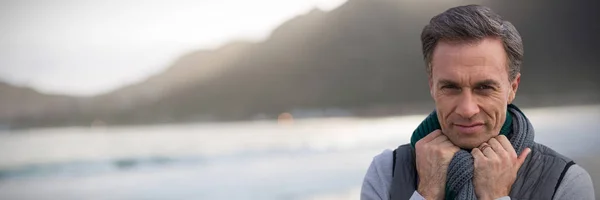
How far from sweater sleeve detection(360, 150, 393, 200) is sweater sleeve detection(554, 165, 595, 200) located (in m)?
0.24

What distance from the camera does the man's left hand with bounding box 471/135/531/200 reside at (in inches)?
33.5

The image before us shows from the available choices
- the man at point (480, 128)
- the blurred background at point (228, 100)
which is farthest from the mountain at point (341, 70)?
the man at point (480, 128)

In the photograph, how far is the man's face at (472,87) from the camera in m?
0.84

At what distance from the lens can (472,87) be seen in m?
0.85

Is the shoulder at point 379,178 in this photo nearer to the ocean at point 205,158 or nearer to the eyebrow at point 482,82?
the eyebrow at point 482,82

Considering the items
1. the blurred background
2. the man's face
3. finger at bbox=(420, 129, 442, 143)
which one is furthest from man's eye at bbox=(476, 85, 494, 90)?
the blurred background

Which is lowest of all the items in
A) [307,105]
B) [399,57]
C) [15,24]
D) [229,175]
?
[229,175]

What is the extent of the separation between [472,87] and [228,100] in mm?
1590

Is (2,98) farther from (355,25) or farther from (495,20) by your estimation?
(495,20)


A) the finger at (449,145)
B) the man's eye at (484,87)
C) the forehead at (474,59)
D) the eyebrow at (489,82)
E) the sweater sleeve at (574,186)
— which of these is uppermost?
the forehead at (474,59)

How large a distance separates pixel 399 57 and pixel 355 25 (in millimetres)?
224

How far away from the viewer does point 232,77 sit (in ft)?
7.57

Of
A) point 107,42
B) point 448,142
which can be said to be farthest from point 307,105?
point 448,142

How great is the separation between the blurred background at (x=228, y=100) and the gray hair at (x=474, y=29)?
1.43m
